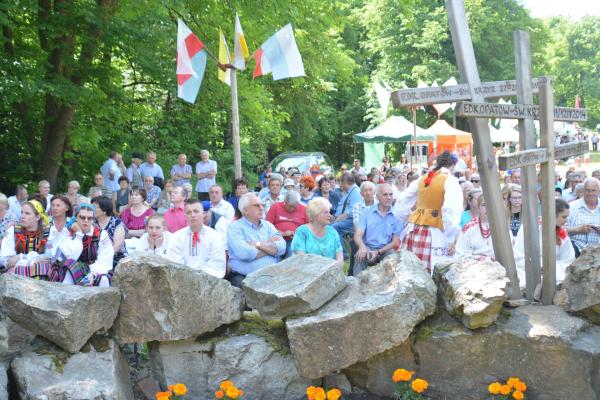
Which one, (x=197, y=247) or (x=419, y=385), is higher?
(x=197, y=247)

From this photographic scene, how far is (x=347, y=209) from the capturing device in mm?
8961

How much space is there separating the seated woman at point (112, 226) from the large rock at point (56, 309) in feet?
6.78

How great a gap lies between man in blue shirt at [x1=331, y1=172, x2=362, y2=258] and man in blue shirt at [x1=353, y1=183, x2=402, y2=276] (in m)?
1.56

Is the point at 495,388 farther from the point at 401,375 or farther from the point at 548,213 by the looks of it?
the point at 548,213

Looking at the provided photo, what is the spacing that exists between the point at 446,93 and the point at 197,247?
8.38 ft

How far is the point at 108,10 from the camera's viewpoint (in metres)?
11.6

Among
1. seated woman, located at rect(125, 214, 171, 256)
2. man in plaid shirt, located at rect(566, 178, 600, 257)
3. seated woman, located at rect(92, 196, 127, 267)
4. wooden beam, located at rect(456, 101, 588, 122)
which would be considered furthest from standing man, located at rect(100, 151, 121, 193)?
wooden beam, located at rect(456, 101, 588, 122)

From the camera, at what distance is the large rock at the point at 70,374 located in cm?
381

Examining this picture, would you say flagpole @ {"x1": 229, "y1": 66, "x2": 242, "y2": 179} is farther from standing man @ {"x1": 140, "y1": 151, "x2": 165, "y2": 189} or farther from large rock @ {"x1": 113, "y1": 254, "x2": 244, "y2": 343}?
large rock @ {"x1": 113, "y1": 254, "x2": 244, "y2": 343}

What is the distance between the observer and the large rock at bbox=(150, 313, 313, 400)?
4.38 meters

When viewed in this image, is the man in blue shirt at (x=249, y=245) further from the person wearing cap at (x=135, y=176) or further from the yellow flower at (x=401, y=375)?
the person wearing cap at (x=135, y=176)

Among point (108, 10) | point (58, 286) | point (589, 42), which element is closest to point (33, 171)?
point (108, 10)

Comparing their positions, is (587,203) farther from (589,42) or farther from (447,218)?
(589,42)

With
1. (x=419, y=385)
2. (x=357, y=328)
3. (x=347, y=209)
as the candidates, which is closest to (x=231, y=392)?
(x=357, y=328)
